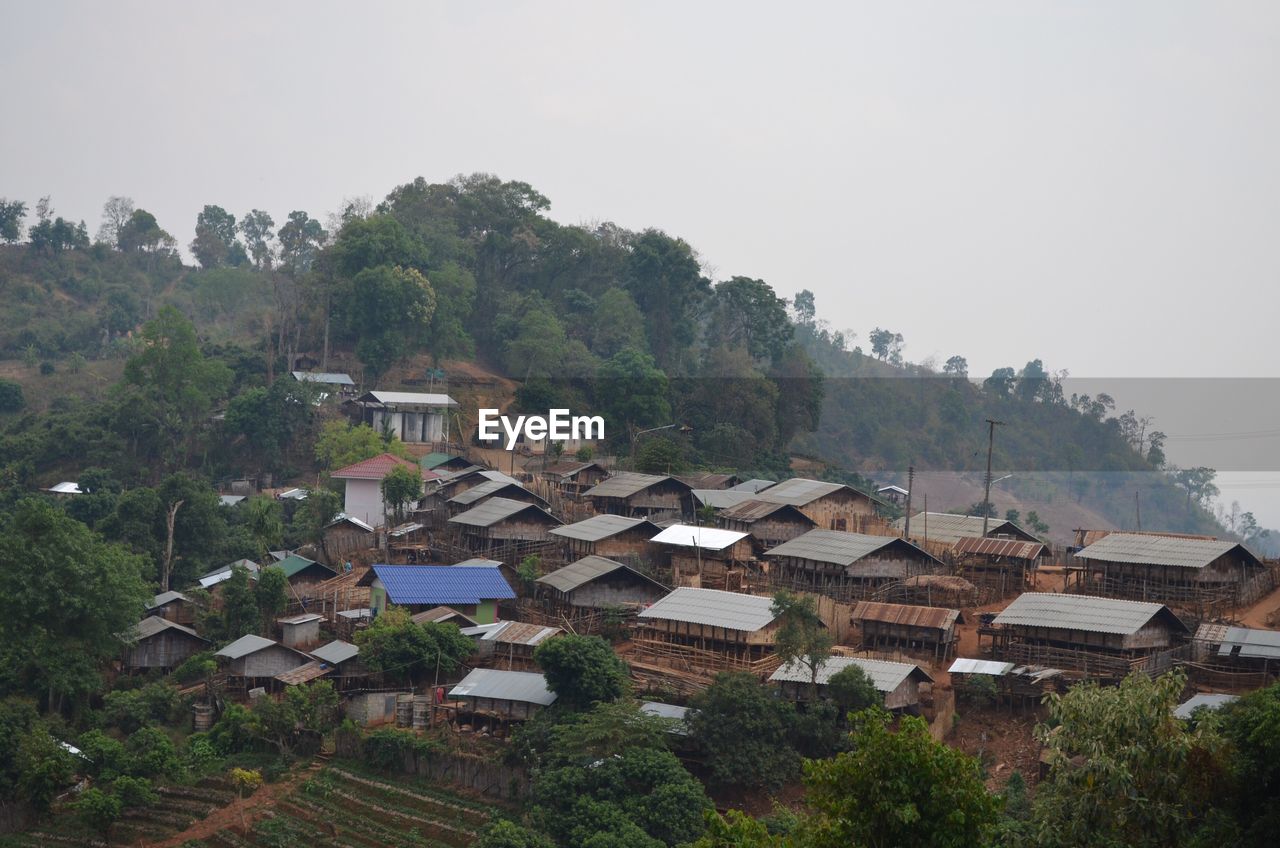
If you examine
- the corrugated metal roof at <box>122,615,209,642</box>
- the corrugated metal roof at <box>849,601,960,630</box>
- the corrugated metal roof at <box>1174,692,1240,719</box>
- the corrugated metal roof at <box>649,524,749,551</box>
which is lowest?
the corrugated metal roof at <box>122,615,209,642</box>

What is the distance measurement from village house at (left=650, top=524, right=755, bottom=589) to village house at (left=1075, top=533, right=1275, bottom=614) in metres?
8.58

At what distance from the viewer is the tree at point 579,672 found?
26.3 m

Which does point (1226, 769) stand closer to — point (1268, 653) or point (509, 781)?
point (1268, 653)

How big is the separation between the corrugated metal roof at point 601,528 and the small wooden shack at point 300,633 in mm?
7323

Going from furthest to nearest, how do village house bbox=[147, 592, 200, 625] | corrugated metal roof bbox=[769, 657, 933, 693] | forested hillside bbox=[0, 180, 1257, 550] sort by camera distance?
forested hillside bbox=[0, 180, 1257, 550]
village house bbox=[147, 592, 200, 625]
corrugated metal roof bbox=[769, 657, 933, 693]

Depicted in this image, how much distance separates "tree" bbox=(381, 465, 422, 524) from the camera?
42125mm

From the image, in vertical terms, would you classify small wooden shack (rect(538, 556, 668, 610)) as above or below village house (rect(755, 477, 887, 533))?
below

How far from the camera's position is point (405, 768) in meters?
27.3

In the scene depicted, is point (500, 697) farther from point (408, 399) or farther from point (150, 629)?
point (408, 399)

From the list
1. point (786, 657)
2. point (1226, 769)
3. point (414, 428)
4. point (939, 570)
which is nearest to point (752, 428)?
point (414, 428)

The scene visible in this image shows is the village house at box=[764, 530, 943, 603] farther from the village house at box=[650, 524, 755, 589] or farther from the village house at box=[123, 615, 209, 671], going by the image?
the village house at box=[123, 615, 209, 671]

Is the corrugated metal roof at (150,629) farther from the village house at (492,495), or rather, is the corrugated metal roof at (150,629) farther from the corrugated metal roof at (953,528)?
the corrugated metal roof at (953,528)

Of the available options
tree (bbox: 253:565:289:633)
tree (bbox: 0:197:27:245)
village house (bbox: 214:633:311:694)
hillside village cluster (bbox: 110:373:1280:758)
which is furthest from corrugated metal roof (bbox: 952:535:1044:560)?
tree (bbox: 0:197:27:245)

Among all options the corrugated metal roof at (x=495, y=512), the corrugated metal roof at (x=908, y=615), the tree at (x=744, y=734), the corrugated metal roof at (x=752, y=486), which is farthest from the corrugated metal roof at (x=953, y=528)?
the tree at (x=744, y=734)
